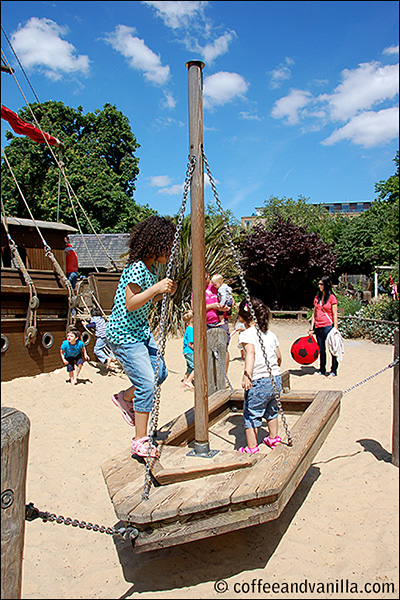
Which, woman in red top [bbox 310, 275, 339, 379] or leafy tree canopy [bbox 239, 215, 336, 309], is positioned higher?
leafy tree canopy [bbox 239, 215, 336, 309]

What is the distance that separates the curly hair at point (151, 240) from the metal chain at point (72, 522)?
1.56 meters

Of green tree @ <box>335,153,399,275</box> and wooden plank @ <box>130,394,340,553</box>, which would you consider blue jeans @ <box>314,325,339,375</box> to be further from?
green tree @ <box>335,153,399,275</box>

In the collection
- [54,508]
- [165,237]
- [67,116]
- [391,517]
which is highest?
[67,116]

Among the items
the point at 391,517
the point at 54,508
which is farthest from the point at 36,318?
the point at 391,517

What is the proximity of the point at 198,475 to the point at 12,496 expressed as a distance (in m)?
1.28

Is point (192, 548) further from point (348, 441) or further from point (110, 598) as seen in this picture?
point (348, 441)

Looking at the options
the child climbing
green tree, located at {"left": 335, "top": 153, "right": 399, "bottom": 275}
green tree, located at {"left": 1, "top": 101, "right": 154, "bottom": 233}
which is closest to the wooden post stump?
the child climbing

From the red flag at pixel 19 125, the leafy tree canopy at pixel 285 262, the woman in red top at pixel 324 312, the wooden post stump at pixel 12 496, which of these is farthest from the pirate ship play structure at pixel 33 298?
the leafy tree canopy at pixel 285 262

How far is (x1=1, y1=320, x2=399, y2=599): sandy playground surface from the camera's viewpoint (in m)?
2.40

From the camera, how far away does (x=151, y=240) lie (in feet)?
9.62

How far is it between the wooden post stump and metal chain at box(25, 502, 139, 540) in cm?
23

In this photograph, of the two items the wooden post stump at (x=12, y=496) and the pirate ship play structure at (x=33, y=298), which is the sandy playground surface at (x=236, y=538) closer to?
the wooden post stump at (x=12, y=496)

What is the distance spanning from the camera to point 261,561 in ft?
8.76

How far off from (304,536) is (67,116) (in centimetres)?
2937
